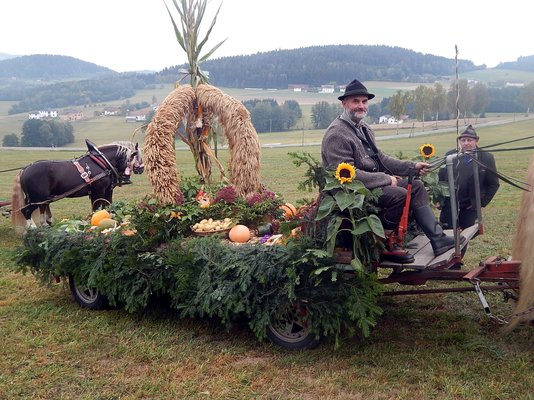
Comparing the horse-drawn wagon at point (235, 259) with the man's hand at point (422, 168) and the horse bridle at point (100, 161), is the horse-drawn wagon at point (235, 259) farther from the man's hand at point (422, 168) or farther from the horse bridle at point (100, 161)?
the horse bridle at point (100, 161)

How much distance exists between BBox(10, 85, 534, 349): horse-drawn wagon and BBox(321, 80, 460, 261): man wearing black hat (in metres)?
0.22

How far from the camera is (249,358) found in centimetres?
436

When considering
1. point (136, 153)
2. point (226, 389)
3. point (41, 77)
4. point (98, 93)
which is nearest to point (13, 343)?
point (226, 389)

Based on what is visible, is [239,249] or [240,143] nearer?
[239,249]

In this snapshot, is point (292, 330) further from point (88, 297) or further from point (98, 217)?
point (98, 217)

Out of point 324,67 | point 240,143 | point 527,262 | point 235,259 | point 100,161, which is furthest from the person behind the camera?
point 324,67

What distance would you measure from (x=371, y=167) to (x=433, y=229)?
28.4 inches

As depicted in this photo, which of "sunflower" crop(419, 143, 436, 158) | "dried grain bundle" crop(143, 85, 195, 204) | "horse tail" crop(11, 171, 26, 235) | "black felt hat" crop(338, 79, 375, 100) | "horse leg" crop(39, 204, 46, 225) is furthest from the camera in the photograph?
"horse leg" crop(39, 204, 46, 225)

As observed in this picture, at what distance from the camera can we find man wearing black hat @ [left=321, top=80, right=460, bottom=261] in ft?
13.8

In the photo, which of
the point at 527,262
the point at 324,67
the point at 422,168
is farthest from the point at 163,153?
the point at 324,67

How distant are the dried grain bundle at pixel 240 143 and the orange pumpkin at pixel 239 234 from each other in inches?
33.9

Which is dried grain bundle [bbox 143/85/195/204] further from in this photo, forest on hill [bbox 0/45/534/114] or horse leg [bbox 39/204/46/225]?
forest on hill [bbox 0/45/534/114]

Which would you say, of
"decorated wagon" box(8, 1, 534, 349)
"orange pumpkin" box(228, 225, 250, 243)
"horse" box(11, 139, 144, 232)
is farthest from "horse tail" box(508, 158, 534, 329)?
"horse" box(11, 139, 144, 232)

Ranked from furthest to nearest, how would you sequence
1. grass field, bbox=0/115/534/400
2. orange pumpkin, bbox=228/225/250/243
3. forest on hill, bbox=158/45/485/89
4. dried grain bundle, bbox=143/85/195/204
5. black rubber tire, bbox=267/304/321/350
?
forest on hill, bbox=158/45/485/89 < dried grain bundle, bbox=143/85/195/204 < orange pumpkin, bbox=228/225/250/243 < black rubber tire, bbox=267/304/321/350 < grass field, bbox=0/115/534/400
